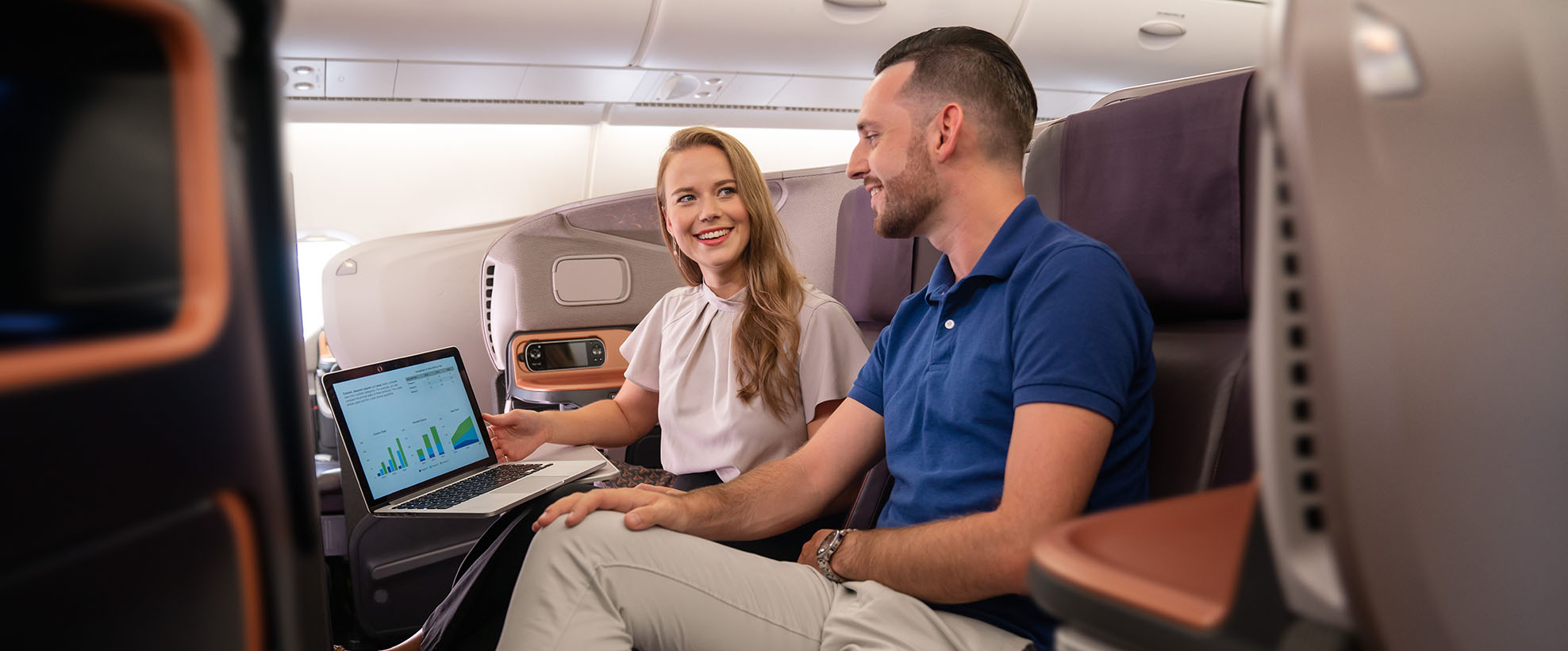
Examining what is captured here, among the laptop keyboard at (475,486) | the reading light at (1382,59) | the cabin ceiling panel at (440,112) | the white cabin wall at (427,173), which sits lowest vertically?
the laptop keyboard at (475,486)

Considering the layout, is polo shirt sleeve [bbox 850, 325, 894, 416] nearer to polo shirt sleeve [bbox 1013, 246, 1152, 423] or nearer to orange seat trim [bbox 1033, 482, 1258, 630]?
polo shirt sleeve [bbox 1013, 246, 1152, 423]

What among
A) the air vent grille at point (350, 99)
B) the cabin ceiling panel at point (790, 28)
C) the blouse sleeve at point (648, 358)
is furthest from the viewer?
the air vent grille at point (350, 99)

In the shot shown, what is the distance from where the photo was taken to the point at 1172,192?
1.15 metres

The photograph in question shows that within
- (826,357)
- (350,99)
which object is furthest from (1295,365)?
(350,99)

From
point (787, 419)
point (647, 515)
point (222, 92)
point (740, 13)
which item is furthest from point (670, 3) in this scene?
point (222, 92)

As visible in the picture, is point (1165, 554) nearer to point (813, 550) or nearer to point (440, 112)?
point (813, 550)

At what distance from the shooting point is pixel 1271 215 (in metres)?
0.37

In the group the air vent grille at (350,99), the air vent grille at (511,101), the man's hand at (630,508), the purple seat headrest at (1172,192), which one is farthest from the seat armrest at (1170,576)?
the air vent grille at (350,99)

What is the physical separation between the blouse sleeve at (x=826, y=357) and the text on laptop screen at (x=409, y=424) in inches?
26.1

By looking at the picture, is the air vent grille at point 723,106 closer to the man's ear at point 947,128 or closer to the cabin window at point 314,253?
the cabin window at point 314,253

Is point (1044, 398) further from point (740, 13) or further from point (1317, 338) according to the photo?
point (740, 13)

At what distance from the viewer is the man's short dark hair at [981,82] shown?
137 cm

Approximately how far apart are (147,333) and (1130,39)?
4881 millimetres

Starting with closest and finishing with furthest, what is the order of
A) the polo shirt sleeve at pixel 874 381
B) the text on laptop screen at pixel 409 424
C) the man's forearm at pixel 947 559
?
the man's forearm at pixel 947 559 < the polo shirt sleeve at pixel 874 381 < the text on laptop screen at pixel 409 424
